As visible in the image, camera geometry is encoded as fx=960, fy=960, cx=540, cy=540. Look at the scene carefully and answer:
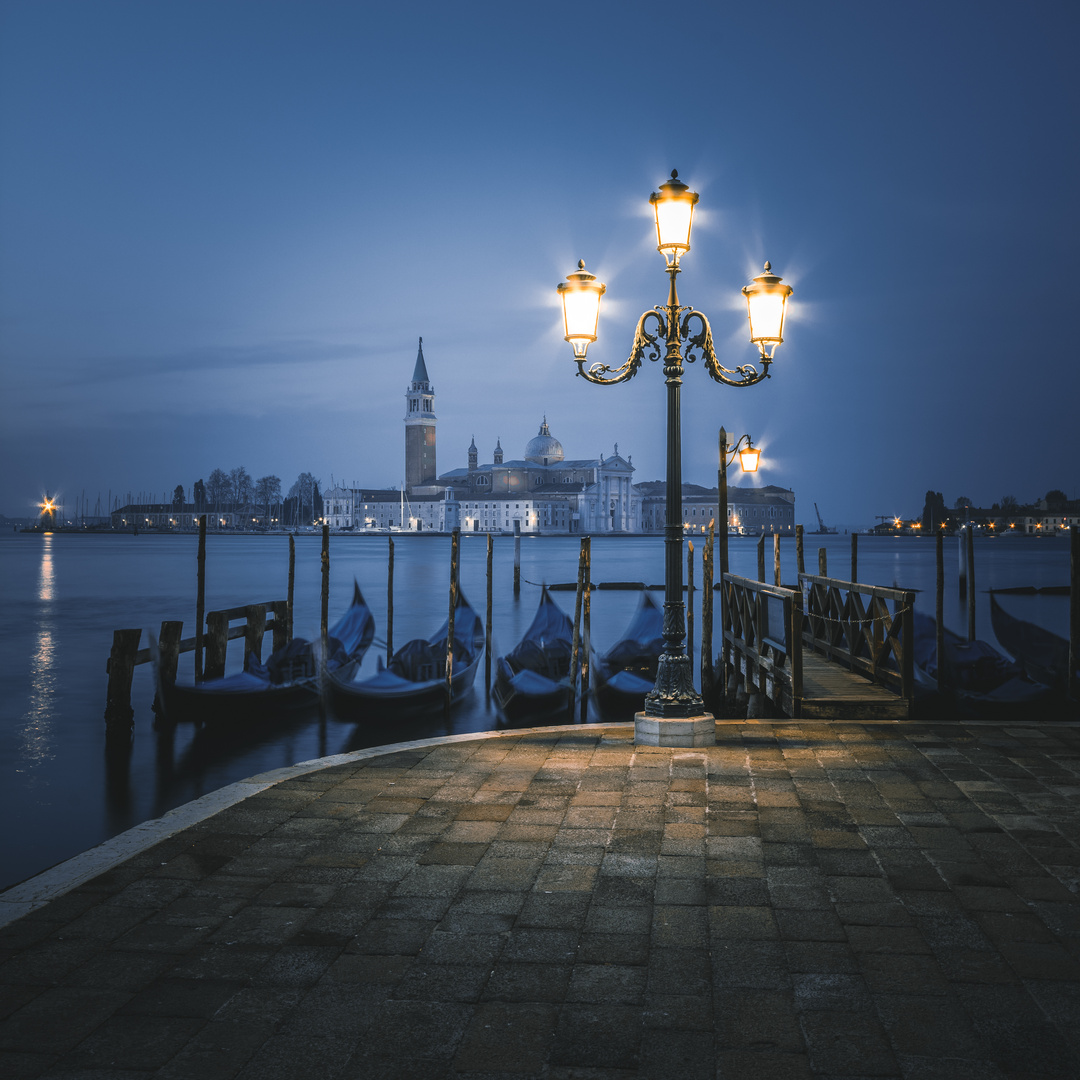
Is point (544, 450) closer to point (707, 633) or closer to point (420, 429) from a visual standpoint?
point (420, 429)

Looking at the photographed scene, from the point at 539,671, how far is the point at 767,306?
5786 millimetres

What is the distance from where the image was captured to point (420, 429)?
320 feet

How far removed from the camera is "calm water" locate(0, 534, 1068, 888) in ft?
21.9

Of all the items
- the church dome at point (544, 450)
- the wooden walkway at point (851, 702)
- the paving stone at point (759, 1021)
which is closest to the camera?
the paving stone at point (759, 1021)

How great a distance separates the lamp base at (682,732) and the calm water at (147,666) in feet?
11.0

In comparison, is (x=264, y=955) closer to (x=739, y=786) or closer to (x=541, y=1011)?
(x=541, y=1011)

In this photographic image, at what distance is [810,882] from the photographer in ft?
9.40

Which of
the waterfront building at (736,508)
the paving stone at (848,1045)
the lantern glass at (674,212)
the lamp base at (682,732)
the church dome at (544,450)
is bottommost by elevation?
the paving stone at (848,1045)

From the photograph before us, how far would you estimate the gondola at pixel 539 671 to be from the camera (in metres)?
8.88

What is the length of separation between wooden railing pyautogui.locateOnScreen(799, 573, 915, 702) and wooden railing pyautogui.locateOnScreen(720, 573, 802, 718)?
0.45m

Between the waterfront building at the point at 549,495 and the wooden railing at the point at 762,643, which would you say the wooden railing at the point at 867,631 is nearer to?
the wooden railing at the point at 762,643

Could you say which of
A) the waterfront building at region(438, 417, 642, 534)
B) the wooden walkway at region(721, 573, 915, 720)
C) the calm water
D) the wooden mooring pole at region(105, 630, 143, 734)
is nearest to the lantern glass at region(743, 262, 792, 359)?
the wooden walkway at region(721, 573, 915, 720)

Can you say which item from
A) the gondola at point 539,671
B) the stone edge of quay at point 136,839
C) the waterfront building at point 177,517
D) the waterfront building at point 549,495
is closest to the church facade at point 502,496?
the waterfront building at point 549,495

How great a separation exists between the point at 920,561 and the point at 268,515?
3331 inches
